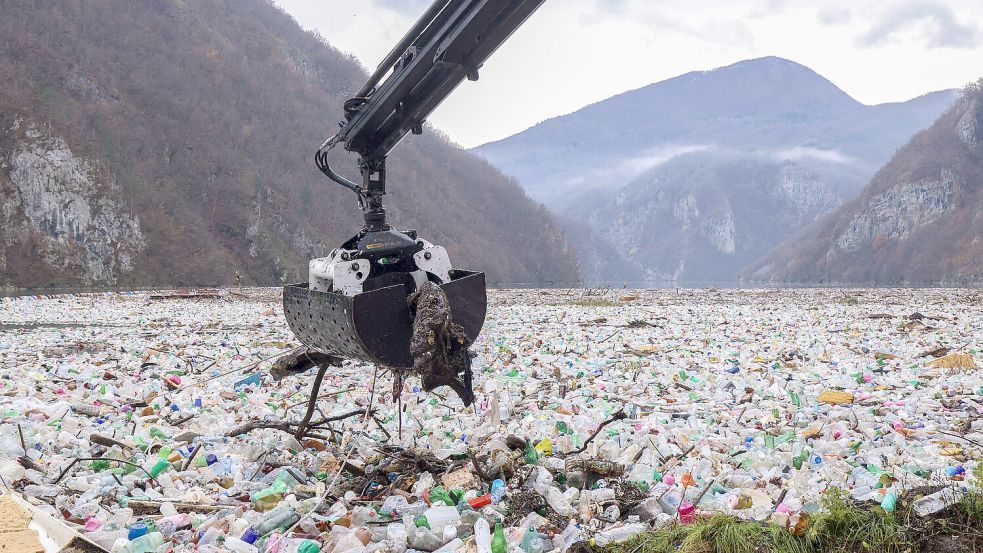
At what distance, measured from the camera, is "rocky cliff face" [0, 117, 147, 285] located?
49.7 meters

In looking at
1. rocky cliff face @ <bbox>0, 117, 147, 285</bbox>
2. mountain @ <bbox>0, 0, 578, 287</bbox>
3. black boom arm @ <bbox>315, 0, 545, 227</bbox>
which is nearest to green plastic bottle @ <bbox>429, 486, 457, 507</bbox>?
black boom arm @ <bbox>315, 0, 545, 227</bbox>

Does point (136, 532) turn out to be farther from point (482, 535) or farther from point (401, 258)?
point (401, 258)

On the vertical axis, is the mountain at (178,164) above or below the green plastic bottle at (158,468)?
above

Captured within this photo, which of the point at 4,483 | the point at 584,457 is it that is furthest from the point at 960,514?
the point at 4,483

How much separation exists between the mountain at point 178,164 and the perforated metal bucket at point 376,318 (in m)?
53.2

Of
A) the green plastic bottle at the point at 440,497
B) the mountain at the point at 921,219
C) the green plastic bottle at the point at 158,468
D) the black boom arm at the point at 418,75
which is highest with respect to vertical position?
the mountain at the point at 921,219

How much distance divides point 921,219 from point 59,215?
115222mm

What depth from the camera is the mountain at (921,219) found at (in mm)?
92812

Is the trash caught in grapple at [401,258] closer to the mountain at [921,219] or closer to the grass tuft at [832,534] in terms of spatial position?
the grass tuft at [832,534]

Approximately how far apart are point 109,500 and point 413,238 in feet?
7.86

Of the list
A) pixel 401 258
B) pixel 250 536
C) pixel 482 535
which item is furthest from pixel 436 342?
pixel 250 536

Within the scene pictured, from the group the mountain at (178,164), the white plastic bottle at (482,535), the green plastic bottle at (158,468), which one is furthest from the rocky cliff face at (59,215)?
the white plastic bottle at (482,535)

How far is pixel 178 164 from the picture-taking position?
230ft

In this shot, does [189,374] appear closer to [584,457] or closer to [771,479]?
[584,457]
